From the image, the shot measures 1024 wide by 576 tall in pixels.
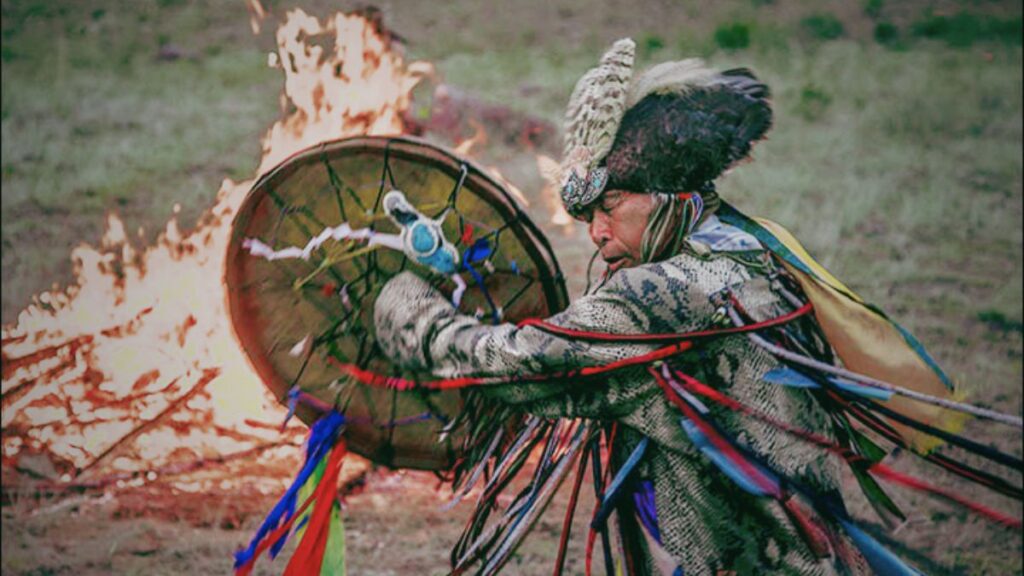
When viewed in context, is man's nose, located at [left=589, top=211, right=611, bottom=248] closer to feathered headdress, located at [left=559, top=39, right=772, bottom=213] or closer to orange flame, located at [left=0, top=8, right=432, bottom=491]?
feathered headdress, located at [left=559, top=39, right=772, bottom=213]

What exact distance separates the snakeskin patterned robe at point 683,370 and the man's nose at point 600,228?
190mm

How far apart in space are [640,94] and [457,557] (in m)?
1.31

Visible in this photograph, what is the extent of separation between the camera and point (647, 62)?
9.93 m

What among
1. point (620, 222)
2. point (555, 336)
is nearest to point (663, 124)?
point (620, 222)

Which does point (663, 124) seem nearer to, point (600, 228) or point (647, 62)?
point (600, 228)

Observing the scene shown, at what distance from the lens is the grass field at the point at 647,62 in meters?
4.82

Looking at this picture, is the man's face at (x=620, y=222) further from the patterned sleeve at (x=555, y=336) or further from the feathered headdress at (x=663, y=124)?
the patterned sleeve at (x=555, y=336)

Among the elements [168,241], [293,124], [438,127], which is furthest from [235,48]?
[293,124]

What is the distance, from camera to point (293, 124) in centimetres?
413

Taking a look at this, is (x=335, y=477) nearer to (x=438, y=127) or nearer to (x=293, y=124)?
(x=293, y=124)

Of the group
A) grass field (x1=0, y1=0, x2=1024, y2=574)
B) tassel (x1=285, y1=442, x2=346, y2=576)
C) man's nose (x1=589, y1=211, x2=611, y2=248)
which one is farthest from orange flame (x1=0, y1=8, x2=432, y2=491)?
man's nose (x1=589, y1=211, x2=611, y2=248)

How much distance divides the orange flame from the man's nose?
185cm

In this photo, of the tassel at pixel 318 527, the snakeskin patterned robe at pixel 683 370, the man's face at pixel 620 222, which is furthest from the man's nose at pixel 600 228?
the tassel at pixel 318 527

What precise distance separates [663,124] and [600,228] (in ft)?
A: 0.92
